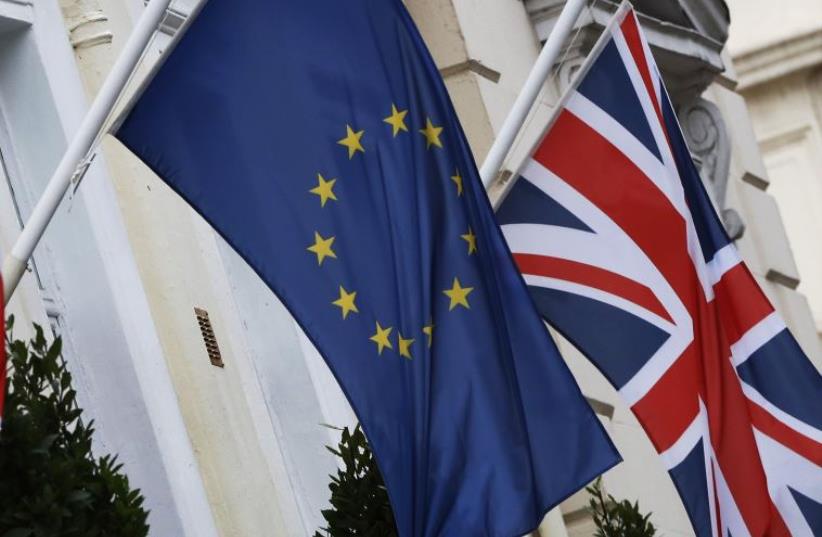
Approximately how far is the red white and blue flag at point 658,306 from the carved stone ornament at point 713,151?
5324 millimetres

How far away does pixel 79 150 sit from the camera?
23.2 feet

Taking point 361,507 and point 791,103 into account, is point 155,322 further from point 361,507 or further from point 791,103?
point 791,103

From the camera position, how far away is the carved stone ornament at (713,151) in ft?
47.5

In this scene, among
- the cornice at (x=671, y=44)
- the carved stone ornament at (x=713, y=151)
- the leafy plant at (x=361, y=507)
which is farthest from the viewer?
the carved stone ornament at (x=713, y=151)

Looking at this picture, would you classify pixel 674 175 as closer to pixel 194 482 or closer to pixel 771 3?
pixel 194 482

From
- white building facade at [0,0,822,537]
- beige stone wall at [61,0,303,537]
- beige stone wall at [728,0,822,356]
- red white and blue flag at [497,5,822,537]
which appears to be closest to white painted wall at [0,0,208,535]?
white building facade at [0,0,822,537]

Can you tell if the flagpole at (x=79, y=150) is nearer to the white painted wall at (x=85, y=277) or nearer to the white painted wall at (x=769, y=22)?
the white painted wall at (x=85, y=277)

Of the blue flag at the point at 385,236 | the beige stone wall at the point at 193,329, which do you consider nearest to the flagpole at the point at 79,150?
the blue flag at the point at 385,236

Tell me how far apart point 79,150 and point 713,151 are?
25.8 feet

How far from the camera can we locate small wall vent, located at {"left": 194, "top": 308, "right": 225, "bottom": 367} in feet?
30.9

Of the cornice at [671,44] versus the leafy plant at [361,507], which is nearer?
the leafy plant at [361,507]

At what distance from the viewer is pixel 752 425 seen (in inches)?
357

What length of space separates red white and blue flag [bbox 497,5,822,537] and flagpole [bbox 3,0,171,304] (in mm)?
1967

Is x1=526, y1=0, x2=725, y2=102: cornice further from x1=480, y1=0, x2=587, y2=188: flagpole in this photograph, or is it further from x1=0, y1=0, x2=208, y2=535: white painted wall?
x1=0, y1=0, x2=208, y2=535: white painted wall
